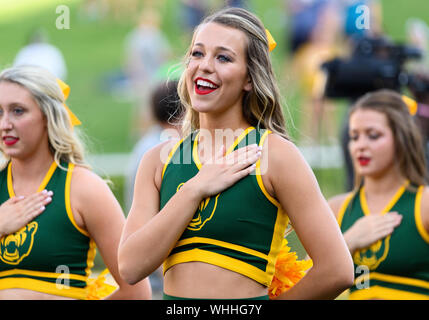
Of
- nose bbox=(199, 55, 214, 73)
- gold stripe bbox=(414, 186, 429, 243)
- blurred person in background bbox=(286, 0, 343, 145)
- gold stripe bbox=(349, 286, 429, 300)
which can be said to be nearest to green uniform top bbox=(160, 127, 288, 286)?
nose bbox=(199, 55, 214, 73)

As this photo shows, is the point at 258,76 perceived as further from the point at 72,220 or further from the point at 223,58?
the point at 72,220

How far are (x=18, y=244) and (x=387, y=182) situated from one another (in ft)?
6.18

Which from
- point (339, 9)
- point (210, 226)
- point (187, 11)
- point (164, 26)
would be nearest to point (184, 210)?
point (210, 226)

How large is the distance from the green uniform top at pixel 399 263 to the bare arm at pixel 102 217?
1118mm

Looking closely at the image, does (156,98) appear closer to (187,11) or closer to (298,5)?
(298,5)

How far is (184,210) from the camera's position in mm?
2402

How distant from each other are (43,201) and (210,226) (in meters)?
0.93

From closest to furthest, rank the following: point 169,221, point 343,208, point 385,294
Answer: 1. point 169,221
2. point 385,294
3. point 343,208

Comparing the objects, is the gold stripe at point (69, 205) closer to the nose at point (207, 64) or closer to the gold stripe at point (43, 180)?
the gold stripe at point (43, 180)

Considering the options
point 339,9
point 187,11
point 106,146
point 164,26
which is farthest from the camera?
point 164,26

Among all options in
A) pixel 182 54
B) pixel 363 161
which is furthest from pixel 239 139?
pixel 363 161

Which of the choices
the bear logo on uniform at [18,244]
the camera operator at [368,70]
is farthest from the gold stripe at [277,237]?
the camera operator at [368,70]

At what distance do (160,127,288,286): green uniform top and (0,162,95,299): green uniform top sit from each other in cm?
69

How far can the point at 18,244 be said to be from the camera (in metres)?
2.98
